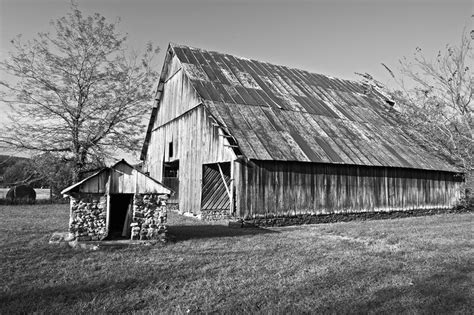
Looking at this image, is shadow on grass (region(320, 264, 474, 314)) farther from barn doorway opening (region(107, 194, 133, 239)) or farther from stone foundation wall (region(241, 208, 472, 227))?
stone foundation wall (region(241, 208, 472, 227))

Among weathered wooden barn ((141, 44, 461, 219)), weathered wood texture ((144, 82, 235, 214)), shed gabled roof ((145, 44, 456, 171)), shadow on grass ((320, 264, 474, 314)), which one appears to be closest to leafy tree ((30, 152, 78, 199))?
weathered wooden barn ((141, 44, 461, 219))

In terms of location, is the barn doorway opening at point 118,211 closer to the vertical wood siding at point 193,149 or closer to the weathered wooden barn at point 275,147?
the weathered wooden barn at point 275,147

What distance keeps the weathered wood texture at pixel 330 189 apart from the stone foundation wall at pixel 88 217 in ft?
19.5

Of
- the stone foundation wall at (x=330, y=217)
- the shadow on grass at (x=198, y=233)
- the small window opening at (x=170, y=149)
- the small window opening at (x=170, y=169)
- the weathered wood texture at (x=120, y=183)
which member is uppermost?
the small window opening at (x=170, y=149)

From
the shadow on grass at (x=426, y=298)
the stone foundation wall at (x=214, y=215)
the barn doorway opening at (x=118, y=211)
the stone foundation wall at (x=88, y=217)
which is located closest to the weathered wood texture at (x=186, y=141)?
the stone foundation wall at (x=214, y=215)

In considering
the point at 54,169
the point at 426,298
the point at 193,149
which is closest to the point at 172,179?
the point at 193,149

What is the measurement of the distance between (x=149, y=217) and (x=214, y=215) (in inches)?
300

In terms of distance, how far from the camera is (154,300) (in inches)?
210

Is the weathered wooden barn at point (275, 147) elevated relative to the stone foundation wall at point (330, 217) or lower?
elevated

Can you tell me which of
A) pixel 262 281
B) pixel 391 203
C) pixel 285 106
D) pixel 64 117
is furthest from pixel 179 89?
pixel 262 281

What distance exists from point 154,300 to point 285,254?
3.99 m

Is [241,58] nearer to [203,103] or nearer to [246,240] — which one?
[203,103]

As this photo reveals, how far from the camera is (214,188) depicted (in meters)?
18.3

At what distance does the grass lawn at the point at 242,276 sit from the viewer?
517 cm
